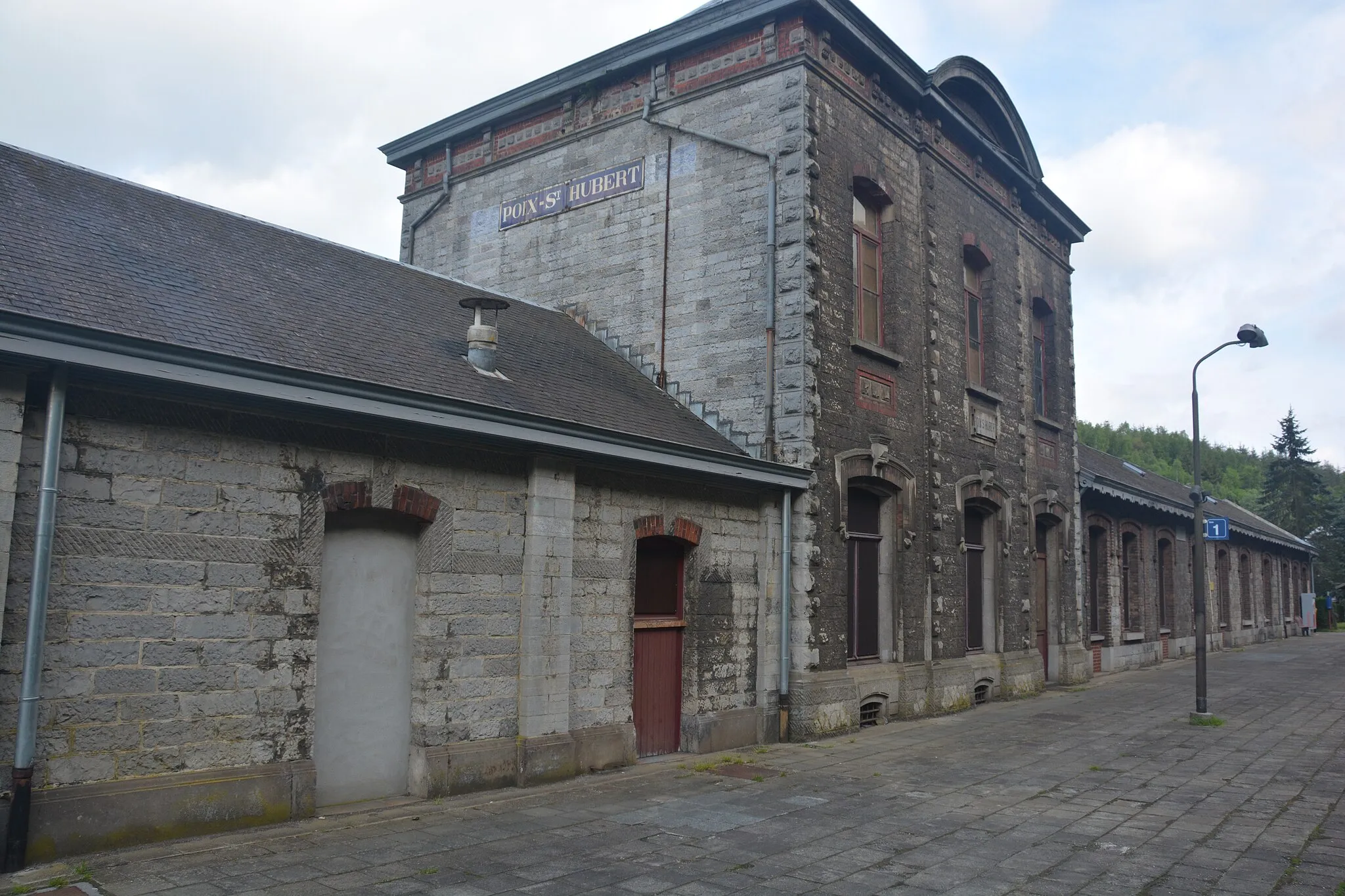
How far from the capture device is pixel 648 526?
10906 millimetres

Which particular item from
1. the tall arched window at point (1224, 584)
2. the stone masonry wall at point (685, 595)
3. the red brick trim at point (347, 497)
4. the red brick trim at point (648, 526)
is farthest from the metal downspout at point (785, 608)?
the tall arched window at point (1224, 584)

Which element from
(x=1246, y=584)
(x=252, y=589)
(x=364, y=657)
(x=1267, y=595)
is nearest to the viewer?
(x=252, y=589)

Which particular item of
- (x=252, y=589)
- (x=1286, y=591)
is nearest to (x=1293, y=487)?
(x=1286, y=591)

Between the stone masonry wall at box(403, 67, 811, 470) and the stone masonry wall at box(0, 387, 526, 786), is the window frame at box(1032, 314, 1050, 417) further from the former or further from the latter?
the stone masonry wall at box(0, 387, 526, 786)

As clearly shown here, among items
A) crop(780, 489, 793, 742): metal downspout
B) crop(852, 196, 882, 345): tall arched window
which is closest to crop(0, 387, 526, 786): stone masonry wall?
crop(780, 489, 793, 742): metal downspout

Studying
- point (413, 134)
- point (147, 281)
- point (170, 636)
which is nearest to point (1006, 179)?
point (413, 134)

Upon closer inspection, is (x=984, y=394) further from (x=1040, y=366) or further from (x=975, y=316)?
(x=1040, y=366)

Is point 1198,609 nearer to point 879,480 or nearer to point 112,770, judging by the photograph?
point 879,480

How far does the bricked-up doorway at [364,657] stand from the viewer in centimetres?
822

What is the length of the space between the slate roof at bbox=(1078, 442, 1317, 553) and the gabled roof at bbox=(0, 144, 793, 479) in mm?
13320

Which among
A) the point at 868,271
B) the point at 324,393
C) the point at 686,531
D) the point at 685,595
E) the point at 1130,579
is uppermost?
the point at 868,271

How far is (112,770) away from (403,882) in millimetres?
2151

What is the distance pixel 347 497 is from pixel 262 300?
2187 millimetres

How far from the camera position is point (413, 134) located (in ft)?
58.1
